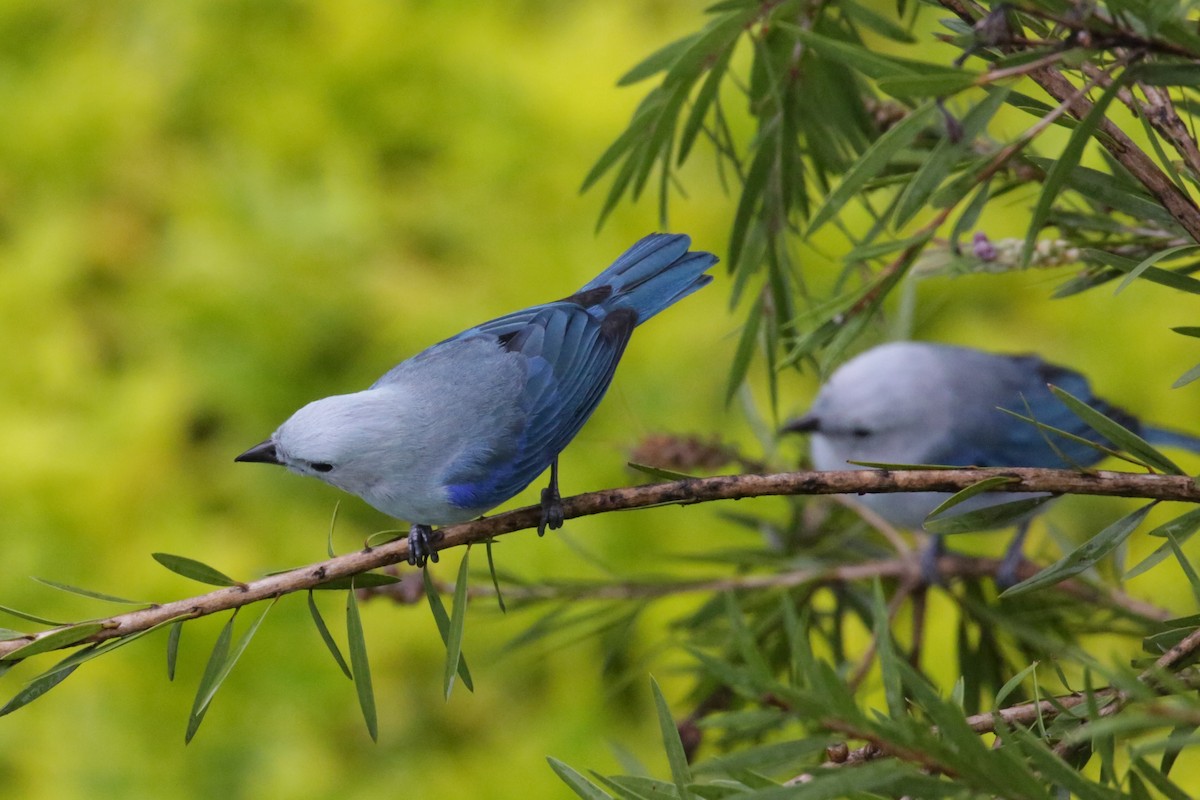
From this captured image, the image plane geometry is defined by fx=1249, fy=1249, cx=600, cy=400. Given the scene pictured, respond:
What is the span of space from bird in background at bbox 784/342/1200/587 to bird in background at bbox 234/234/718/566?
9.9 inches

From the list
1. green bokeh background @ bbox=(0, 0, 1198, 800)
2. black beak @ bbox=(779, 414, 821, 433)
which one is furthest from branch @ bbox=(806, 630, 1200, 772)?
green bokeh background @ bbox=(0, 0, 1198, 800)

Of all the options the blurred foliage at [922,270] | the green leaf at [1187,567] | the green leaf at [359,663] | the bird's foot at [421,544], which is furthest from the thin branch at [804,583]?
the green leaf at [1187,567]

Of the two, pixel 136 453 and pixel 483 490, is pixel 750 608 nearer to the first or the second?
pixel 483 490

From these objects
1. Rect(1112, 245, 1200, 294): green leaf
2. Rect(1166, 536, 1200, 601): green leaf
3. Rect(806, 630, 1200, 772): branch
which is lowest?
Rect(806, 630, 1200, 772): branch

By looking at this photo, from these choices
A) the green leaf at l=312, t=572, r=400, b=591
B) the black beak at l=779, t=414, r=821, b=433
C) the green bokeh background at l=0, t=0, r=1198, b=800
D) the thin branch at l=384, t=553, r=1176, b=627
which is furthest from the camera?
the green bokeh background at l=0, t=0, r=1198, b=800

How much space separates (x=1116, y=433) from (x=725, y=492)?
4.2 inches

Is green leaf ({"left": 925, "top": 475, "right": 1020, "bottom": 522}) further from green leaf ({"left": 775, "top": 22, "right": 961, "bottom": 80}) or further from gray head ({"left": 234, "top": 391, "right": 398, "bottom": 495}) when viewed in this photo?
gray head ({"left": 234, "top": 391, "right": 398, "bottom": 495})

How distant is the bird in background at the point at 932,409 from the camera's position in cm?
84

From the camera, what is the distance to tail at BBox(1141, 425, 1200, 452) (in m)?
0.84

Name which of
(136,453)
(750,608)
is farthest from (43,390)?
(750,608)

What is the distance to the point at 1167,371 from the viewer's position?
1.17m

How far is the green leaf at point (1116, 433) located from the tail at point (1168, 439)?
54 cm

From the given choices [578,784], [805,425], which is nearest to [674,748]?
[578,784]

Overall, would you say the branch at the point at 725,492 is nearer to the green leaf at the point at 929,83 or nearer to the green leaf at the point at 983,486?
the green leaf at the point at 983,486
